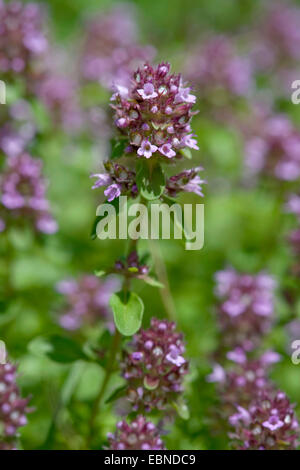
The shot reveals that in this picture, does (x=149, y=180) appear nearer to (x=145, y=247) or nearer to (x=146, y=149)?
(x=146, y=149)

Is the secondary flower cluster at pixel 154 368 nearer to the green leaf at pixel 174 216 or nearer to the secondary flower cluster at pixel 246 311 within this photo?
the green leaf at pixel 174 216

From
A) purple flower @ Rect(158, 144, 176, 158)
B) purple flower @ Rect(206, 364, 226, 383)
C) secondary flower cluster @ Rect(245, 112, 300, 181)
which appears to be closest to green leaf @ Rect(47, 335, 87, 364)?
purple flower @ Rect(206, 364, 226, 383)

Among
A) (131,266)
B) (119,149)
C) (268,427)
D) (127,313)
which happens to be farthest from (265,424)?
(119,149)

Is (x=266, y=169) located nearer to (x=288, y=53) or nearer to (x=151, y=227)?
(x=151, y=227)

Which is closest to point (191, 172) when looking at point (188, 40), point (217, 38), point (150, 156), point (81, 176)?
point (150, 156)
